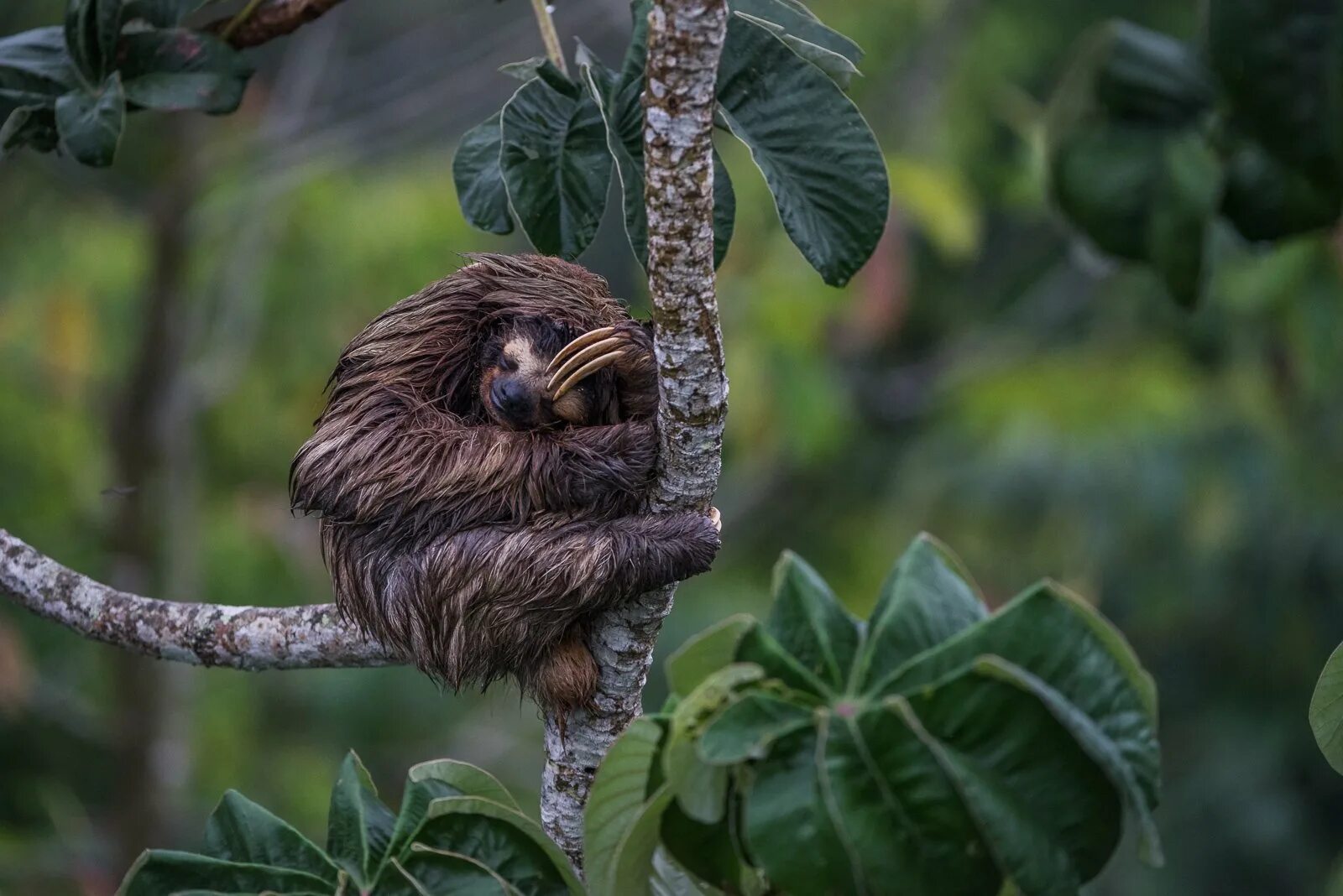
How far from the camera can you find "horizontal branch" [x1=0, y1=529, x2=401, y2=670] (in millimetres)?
2318

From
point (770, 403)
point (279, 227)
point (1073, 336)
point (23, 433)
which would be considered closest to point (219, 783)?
point (23, 433)

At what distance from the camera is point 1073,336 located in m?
8.80

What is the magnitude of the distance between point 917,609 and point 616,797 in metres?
0.45

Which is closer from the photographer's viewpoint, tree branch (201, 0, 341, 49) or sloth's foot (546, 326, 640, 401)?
sloth's foot (546, 326, 640, 401)

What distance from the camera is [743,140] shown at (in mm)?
1967

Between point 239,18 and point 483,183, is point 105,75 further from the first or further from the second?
point 483,183

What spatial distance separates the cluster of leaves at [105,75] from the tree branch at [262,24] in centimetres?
3

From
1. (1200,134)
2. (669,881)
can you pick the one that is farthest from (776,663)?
(1200,134)

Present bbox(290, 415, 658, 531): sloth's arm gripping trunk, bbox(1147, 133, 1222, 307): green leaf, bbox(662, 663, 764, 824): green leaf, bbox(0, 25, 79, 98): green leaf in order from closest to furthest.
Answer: bbox(662, 663, 764, 824): green leaf
bbox(290, 415, 658, 531): sloth's arm gripping trunk
bbox(1147, 133, 1222, 307): green leaf
bbox(0, 25, 79, 98): green leaf

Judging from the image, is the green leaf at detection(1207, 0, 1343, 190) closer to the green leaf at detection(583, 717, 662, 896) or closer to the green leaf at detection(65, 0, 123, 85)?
the green leaf at detection(583, 717, 662, 896)

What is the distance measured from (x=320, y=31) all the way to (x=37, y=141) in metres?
5.11

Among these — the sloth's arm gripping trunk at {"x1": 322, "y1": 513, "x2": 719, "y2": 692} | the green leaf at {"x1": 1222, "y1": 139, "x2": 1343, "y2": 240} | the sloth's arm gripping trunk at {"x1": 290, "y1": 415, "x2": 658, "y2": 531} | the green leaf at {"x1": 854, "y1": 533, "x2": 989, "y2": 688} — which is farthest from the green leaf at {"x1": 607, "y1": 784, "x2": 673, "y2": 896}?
the green leaf at {"x1": 1222, "y1": 139, "x2": 1343, "y2": 240}

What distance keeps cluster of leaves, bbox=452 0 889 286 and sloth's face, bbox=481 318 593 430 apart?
27cm

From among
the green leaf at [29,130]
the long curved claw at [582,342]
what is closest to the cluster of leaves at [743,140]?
the long curved claw at [582,342]
